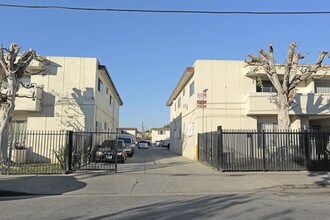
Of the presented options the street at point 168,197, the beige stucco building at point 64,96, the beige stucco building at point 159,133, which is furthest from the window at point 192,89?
the beige stucco building at point 159,133

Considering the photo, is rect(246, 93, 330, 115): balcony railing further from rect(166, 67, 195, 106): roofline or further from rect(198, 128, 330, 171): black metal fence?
rect(166, 67, 195, 106): roofline

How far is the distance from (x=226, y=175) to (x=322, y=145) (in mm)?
5732

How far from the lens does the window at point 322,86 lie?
23.1 meters

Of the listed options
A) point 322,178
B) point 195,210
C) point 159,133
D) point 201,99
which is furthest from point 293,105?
point 159,133

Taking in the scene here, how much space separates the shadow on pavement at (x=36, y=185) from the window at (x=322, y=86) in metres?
18.6

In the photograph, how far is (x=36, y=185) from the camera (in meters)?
11.1

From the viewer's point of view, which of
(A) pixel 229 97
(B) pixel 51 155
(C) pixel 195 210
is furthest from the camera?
(A) pixel 229 97

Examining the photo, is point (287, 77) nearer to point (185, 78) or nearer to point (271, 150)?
point (271, 150)

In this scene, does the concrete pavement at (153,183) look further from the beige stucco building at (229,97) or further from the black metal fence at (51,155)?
the beige stucco building at (229,97)

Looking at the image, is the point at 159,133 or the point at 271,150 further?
the point at 159,133

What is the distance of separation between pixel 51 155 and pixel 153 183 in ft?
32.7

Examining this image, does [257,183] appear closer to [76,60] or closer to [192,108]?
[192,108]

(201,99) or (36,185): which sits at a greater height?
(201,99)

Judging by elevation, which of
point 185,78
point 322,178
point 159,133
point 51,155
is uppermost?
point 185,78
